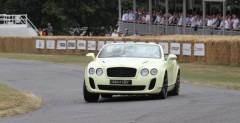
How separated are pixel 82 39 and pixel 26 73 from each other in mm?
17209

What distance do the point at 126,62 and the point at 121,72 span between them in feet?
1.01

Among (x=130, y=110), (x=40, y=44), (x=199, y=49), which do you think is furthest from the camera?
(x=40, y=44)

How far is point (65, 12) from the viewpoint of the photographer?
73.9 meters

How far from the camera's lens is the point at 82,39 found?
4756 cm

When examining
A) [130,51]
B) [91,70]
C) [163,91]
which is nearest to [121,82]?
[91,70]

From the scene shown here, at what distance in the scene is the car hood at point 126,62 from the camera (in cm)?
1585

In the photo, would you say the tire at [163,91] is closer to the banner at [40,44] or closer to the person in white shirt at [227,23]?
the person in white shirt at [227,23]

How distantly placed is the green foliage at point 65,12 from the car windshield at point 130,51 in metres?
54.3

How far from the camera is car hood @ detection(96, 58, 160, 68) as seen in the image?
15852mm

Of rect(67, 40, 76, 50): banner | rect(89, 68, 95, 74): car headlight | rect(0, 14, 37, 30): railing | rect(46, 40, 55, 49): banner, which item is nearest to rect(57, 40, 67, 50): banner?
rect(67, 40, 76, 50): banner

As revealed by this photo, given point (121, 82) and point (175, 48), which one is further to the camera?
point (175, 48)

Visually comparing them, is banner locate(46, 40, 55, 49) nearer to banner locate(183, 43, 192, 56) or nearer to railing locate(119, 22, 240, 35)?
railing locate(119, 22, 240, 35)

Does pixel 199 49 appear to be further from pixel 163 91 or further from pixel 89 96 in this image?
pixel 89 96

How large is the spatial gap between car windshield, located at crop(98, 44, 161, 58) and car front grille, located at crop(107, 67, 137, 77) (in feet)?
3.26
